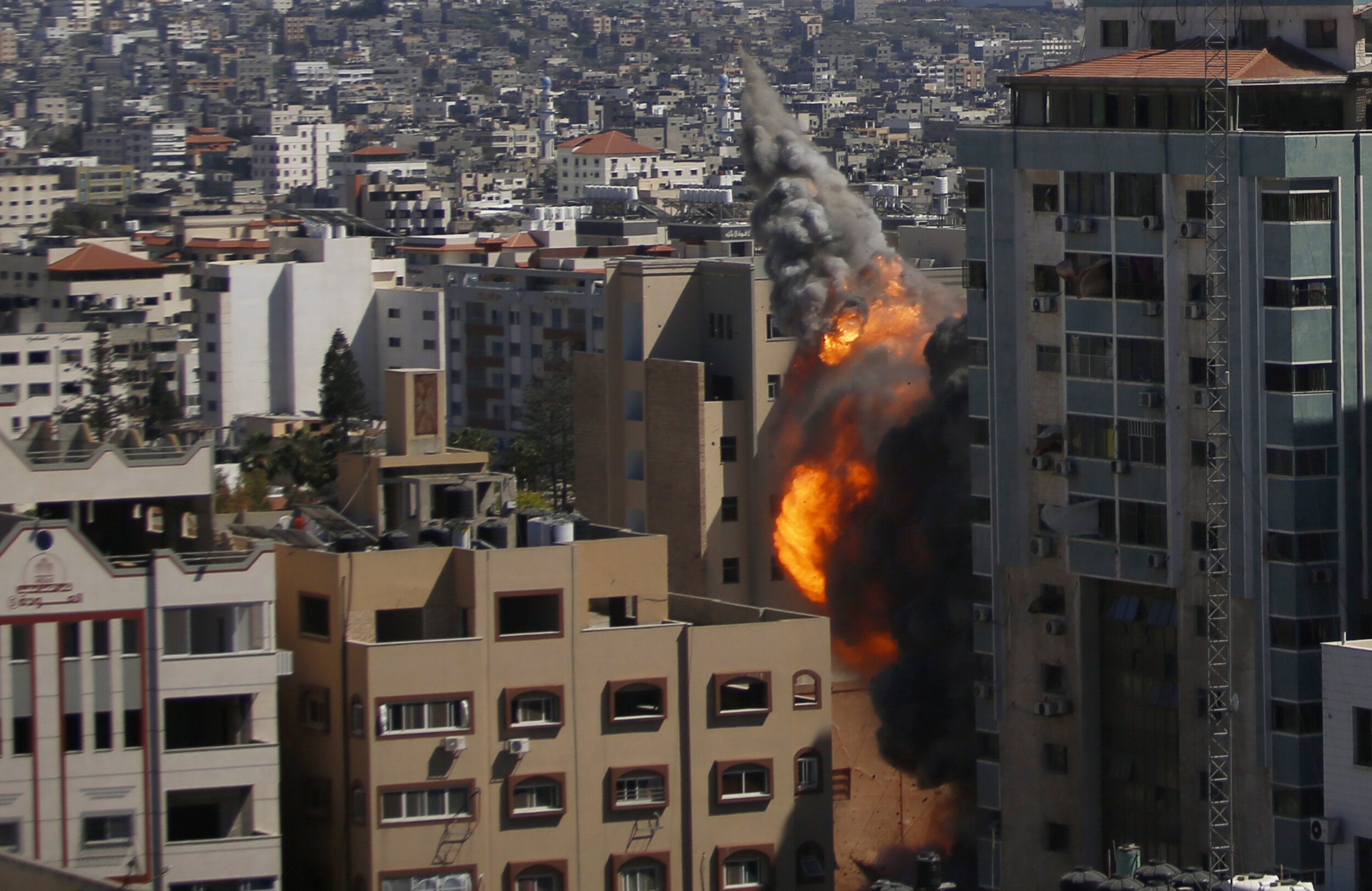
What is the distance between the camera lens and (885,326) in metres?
→ 62.1

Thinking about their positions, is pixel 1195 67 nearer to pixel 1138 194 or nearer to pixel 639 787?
pixel 1138 194

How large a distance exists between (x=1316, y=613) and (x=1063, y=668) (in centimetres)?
530

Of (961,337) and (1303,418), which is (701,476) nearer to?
(961,337)

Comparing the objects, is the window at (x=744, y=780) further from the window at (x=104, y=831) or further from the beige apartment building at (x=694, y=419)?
the beige apartment building at (x=694, y=419)

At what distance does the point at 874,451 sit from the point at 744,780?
18.3 metres

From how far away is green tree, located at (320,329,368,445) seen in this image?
11394 centimetres

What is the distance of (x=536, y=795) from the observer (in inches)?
1586

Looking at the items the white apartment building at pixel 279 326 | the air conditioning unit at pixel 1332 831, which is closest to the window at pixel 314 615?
the air conditioning unit at pixel 1332 831

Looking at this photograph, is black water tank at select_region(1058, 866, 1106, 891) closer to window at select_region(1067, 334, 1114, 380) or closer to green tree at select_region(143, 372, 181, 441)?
window at select_region(1067, 334, 1114, 380)

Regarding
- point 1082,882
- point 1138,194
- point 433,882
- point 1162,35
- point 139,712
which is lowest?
point 433,882

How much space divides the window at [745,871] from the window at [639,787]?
53.3 inches

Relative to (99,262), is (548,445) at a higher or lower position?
lower

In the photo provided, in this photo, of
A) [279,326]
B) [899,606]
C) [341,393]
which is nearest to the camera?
[899,606]

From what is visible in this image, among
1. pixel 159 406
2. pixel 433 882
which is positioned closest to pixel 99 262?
pixel 159 406
